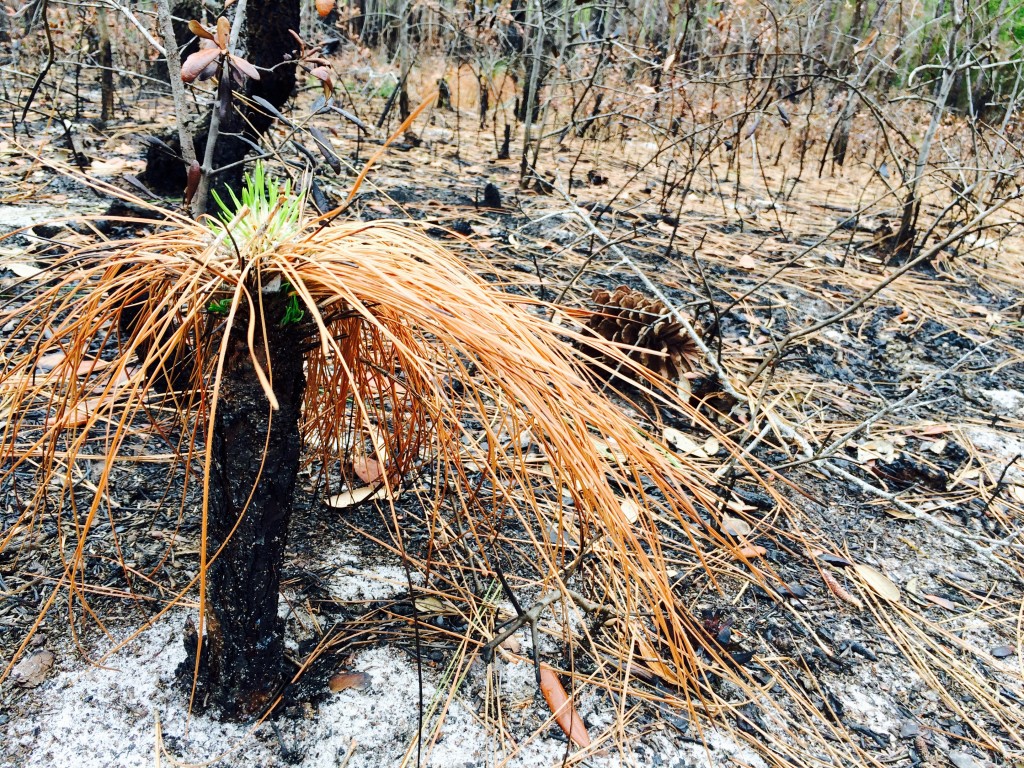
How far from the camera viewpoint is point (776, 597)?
149cm

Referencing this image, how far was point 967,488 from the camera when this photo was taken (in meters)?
2.03

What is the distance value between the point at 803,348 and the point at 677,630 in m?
2.07

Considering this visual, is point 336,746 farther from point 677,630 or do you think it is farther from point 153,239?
point 153,239

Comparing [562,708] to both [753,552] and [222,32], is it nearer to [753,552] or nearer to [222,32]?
[753,552]

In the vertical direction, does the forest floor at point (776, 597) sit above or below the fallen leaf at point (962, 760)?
above

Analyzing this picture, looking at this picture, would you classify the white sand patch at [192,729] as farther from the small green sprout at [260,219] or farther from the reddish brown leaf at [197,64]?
the reddish brown leaf at [197,64]

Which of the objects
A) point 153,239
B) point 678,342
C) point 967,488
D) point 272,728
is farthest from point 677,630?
point 967,488

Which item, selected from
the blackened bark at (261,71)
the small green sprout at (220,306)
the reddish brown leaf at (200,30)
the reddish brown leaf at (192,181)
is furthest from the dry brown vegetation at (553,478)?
the blackened bark at (261,71)

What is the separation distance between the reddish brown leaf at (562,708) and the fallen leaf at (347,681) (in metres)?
0.32

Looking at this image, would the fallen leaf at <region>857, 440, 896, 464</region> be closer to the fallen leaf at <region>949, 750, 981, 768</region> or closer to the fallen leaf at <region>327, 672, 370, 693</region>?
the fallen leaf at <region>949, 750, 981, 768</region>

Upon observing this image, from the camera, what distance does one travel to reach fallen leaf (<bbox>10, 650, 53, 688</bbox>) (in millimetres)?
1127

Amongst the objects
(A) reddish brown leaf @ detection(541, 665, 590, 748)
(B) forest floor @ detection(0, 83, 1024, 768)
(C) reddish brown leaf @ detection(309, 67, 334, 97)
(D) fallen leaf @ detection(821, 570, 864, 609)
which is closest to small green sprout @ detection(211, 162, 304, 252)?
(B) forest floor @ detection(0, 83, 1024, 768)

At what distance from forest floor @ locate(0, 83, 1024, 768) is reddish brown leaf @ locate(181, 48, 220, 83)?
313mm

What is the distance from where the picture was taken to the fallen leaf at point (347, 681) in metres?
1.21
